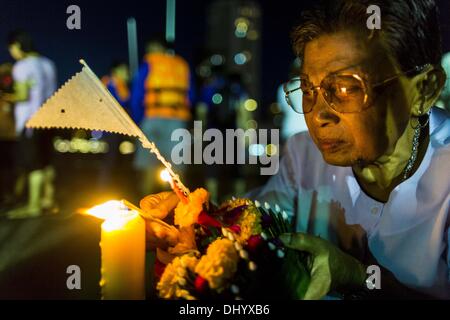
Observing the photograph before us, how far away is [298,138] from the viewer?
84.7 inches

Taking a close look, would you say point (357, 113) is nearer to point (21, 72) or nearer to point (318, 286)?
point (318, 286)

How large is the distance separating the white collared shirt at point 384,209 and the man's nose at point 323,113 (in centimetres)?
35

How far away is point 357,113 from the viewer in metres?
1.67

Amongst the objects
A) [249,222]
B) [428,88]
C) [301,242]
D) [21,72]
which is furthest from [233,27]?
[301,242]

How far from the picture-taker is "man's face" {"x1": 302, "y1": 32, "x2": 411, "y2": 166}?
65.4 inches

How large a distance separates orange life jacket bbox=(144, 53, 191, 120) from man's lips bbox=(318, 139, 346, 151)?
9.60ft

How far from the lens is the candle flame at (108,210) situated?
140 centimetres

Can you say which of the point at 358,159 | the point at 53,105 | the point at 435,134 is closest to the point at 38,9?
the point at 53,105

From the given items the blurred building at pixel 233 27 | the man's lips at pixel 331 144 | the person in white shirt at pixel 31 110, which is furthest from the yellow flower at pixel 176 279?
the person in white shirt at pixel 31 110

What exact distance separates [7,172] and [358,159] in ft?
14.9

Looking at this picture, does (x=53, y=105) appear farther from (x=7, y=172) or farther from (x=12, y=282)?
(x=7, y=172)

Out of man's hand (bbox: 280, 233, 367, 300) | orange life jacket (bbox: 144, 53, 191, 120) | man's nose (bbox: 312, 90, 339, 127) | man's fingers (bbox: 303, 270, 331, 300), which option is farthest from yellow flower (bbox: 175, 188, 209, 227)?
orange life jacket (bbox: 144, 53, 191, 120)

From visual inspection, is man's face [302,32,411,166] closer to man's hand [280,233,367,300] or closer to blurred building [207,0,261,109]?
man's hand [280,233,367,300]

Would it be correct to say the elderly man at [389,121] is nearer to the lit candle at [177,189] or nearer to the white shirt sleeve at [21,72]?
the lit candle at [177,189]
